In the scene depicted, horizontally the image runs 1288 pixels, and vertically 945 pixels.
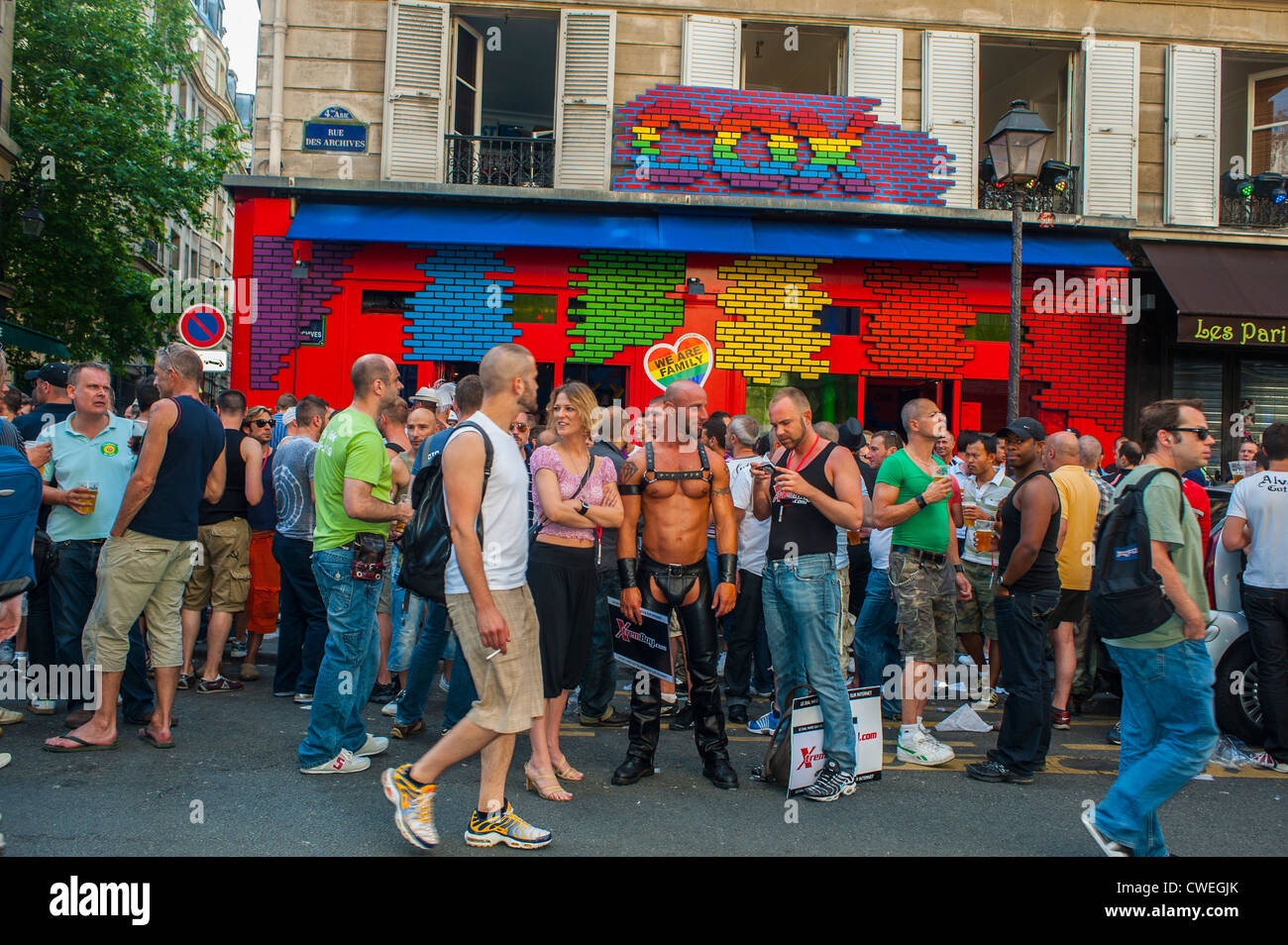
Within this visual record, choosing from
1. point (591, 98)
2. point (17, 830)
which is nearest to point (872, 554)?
point (17, 830)

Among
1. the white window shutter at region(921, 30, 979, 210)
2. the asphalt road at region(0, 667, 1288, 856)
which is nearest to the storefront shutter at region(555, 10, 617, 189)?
the white window shutter at region(921, 30, 979, 210)

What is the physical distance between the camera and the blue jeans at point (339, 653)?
5.04 m

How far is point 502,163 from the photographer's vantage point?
13617 millimetres

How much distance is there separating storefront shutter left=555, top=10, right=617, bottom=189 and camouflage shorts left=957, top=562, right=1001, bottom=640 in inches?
328

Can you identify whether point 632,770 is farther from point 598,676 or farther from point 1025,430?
point 1025,430

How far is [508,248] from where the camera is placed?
1318 cm

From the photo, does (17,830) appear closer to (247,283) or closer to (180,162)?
(247,283)

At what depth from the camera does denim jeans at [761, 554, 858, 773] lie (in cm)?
499

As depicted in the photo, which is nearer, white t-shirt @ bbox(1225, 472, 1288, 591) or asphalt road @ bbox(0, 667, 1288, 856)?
asphalt road @ bbox(0, 667, 1288, 856)

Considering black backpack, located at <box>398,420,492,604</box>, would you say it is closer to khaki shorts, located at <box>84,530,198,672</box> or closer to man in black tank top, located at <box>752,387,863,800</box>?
man in black tank top, located at <box>752,387,863,800</box>

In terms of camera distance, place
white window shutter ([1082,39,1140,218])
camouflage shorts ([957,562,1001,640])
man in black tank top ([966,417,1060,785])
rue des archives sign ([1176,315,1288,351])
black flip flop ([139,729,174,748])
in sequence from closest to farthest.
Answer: man in black tank top ([966,417,1060,785])
black flip flop ([139,729,174,748])
camouflage shorts ([957,562,1001,640])
rue des archives sign ([1176,315,1288,351])
white window shutter ([1082,39,1140,218])

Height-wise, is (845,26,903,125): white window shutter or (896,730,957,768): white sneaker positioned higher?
(845,26,903,125): white window shutter

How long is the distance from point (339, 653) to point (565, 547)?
4.24 feet

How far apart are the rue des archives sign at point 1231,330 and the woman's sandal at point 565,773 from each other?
36.6ft
